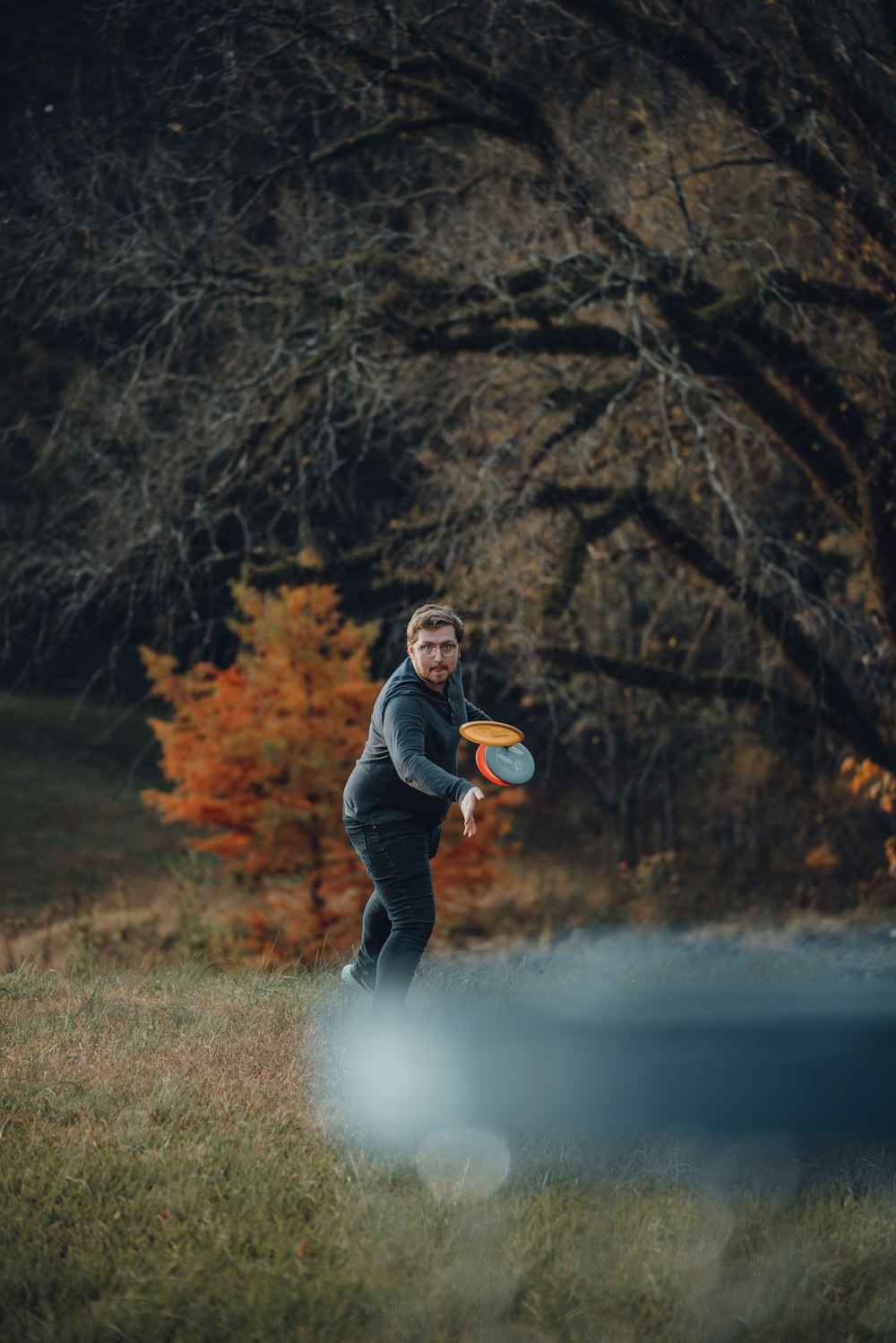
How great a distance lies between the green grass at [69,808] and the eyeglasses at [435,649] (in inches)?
623

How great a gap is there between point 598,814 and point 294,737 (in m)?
14.7

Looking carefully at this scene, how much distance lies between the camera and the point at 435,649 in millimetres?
4098

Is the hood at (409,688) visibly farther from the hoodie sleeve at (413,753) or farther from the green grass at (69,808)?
the green grass at (69,808)

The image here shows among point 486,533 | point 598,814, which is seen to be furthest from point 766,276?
point 598,814

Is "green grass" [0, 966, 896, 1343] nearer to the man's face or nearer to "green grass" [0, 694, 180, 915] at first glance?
the man's face

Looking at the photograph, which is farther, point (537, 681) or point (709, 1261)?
point (537, 681)

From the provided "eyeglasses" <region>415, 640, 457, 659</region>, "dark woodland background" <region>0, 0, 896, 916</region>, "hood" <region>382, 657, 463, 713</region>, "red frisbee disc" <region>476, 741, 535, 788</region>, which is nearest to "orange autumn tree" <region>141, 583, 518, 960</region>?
"dark woodland background" <region>0, 0, 896, 916</region>

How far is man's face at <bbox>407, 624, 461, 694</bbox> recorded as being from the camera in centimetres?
410

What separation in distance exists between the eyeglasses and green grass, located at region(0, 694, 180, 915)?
1583 cm

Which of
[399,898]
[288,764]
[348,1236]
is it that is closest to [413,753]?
[399,898]

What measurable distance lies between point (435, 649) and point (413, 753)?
1.31ft

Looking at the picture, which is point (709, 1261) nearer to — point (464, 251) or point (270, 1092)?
point (270, 1092)

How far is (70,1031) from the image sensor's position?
4.36 meters

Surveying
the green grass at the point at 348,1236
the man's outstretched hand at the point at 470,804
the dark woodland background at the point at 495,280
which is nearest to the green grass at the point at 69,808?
the dark woodland background at the point at 495,280
